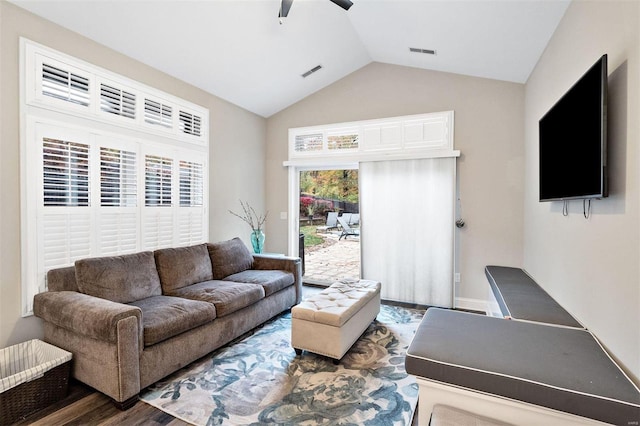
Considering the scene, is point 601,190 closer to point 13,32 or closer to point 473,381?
point 473,381

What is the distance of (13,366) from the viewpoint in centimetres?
221

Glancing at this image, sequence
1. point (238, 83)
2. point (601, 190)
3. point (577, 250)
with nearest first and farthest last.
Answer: point (601, 190) < point (577, 250) < point (238, 83)

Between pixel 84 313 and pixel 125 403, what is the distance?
0.65 m

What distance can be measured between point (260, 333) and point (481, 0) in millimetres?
3607

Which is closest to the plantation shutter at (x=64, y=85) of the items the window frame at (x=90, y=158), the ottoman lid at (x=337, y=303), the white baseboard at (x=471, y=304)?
the window frame at (x=90, y=158)

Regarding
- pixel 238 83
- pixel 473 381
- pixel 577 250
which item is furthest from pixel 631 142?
pixel 238 83

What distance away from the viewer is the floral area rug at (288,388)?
6.47 ft

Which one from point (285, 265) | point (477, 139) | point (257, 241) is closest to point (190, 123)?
point (257, 241)

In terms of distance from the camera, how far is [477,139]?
3.92m

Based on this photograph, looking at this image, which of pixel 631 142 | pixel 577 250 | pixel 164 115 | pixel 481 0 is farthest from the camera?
pixel 164 115

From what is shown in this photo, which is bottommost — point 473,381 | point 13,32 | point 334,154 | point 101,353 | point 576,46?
point 101,353

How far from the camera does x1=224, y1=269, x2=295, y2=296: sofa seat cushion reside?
3459 millimetres

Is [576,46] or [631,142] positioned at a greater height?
[576,46]

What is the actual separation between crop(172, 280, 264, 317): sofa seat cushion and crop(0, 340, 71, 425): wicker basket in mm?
993
